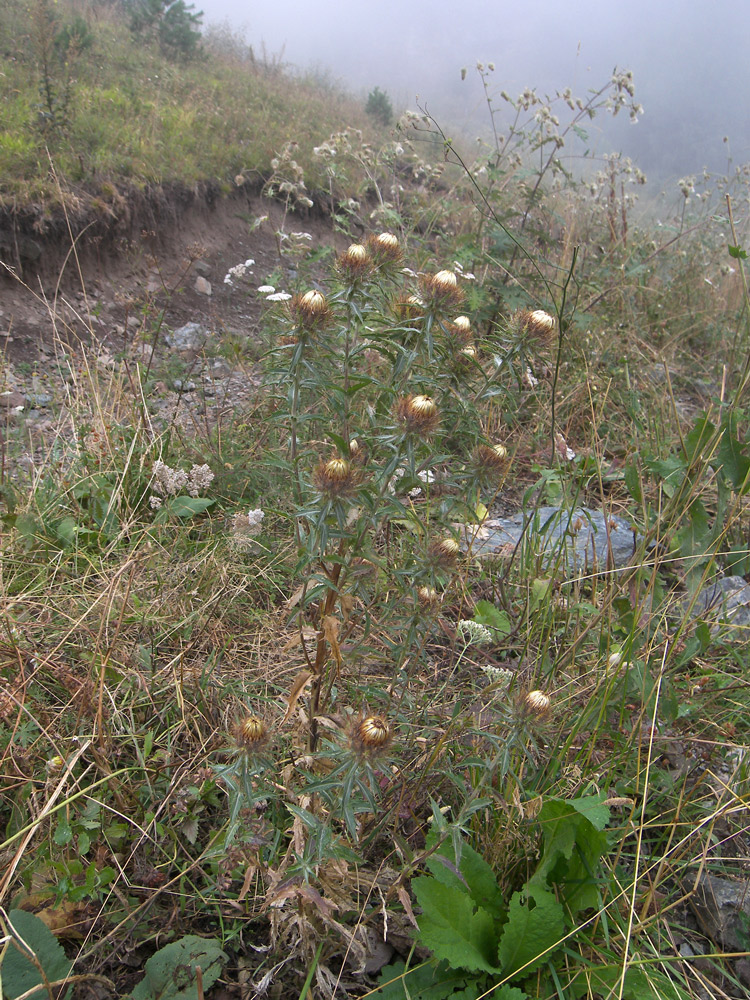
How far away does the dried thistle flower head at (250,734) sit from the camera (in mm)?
1374

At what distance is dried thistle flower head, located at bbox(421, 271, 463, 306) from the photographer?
1.52 metres

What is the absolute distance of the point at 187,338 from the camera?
4945 millimetres

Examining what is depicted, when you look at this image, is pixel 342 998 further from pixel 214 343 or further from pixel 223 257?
pixel 223 257

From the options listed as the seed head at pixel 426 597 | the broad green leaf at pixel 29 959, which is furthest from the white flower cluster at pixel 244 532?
the broad green leaf at pixel 29 959

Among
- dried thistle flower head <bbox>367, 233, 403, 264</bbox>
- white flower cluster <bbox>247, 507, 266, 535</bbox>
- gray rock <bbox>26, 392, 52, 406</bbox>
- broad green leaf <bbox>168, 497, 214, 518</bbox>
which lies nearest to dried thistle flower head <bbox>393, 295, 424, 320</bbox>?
dried thistle flower head <bbox>367, 233, 403, 264</bbox>

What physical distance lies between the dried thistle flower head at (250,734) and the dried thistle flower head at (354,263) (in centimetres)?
109

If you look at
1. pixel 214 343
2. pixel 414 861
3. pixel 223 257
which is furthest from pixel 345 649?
pixel 223 257

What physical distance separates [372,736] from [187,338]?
14.2 ft

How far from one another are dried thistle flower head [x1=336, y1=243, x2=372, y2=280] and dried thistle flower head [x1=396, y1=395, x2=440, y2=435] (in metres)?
0.35

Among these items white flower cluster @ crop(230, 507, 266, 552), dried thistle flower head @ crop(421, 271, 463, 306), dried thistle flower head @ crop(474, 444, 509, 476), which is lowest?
white flower cluster @ crop(230, 507, 266, 552)

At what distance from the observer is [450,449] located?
332 centimetres

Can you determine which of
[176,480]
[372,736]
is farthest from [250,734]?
[176,480]

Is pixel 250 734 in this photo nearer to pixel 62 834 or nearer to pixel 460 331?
pixel 62 834

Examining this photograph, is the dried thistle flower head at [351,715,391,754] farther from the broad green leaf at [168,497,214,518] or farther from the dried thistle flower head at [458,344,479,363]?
the broad green leaf at [168,497,214,518]
